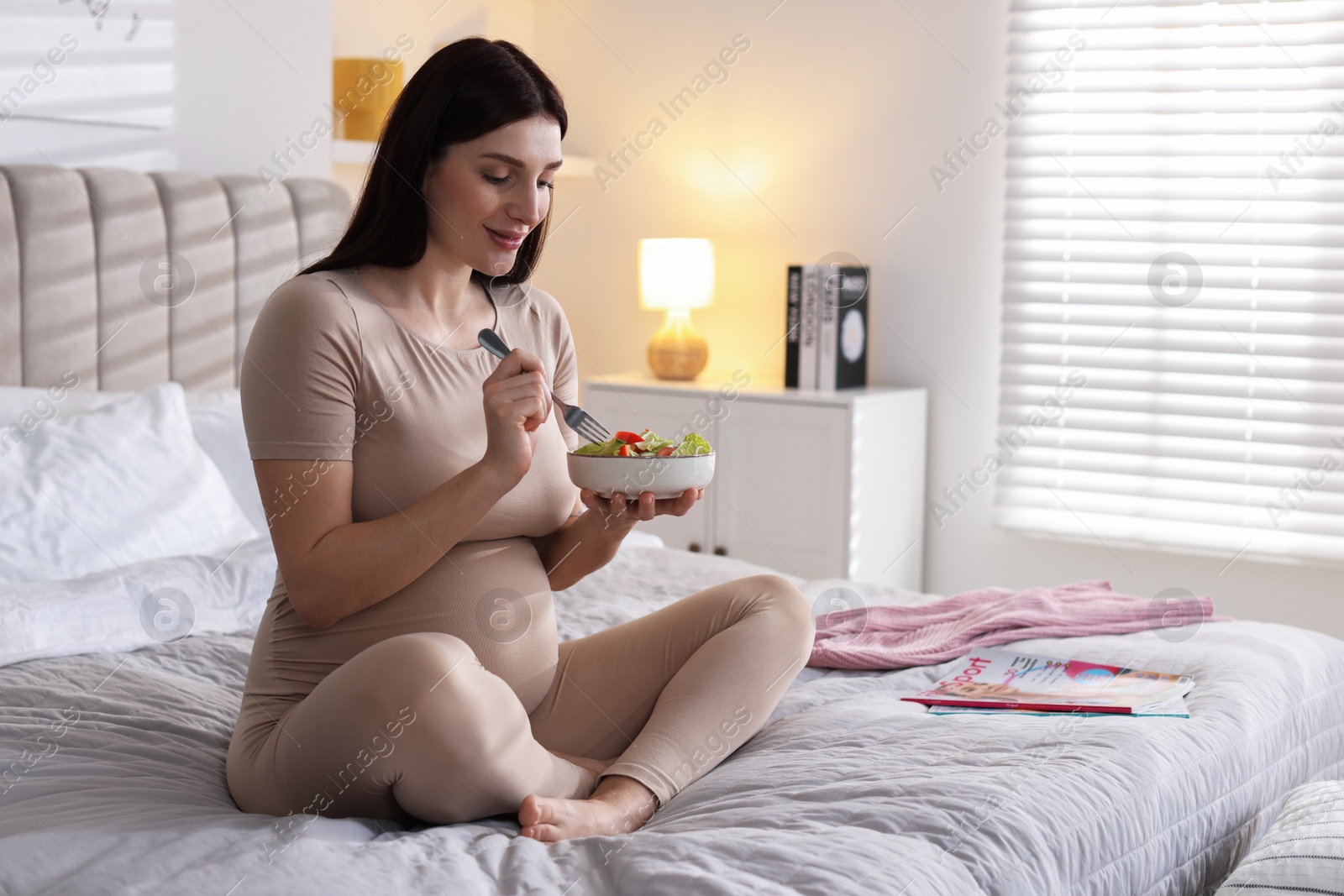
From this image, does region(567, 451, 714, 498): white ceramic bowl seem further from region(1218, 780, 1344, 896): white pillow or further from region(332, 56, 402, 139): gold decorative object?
region(332, 56, 402, 139): gold decorative object

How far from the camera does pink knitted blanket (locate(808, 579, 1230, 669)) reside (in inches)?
66.0

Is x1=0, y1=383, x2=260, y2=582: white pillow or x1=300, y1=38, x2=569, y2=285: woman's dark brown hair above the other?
x1=300, y1=38, x2=569, y2=285: woman's dark brown hair

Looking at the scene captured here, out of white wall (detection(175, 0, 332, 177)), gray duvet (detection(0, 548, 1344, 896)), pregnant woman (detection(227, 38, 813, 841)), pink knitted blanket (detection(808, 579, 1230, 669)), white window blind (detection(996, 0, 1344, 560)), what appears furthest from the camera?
white window blind (detection(996, 0, 1344, 560))

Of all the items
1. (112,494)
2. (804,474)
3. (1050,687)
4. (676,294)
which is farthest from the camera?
(676,294)

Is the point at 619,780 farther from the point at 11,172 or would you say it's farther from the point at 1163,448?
the point at 1163,448

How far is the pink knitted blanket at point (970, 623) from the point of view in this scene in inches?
66.0

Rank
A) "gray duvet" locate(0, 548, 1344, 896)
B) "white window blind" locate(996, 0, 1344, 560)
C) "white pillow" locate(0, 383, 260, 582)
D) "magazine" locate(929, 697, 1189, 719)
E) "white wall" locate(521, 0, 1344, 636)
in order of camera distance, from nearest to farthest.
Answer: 1. "gray duvet" locate(0, 548, 1344, 896)
2. "magazine" locate(929, 697, 1189, 719)
3. "white pillow" locate(0, 383, 260, 582)
4. "white window blind" locate(996, 0, 1344, 560)
5. "white wall" locate(521, 0, 1344, 636)

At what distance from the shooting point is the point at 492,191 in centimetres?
125

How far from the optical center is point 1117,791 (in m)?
1.21

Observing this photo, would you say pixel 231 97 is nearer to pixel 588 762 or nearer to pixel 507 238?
pixel 507 238

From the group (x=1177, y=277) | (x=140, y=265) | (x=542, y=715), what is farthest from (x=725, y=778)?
(x=1177, y=277)

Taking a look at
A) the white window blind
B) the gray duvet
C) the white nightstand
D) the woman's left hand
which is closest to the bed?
the gray duvet

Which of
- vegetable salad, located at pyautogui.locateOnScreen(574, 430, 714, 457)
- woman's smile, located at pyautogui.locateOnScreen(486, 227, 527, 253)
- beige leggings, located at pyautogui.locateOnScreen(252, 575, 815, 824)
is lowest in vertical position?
beige leggings, located at pyautogui.locateOnScreen(252, 575, 815, 824)

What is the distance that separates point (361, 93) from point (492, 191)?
6.50 feet
